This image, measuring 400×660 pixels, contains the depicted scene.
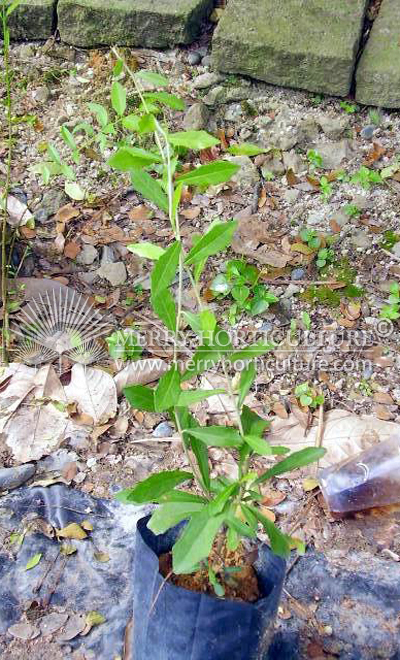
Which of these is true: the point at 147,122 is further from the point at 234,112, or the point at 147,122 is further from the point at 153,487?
the point at 234,112

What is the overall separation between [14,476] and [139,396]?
3.17ft

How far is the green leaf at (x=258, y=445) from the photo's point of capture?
1.25m

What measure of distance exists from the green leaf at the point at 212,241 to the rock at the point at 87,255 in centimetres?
167

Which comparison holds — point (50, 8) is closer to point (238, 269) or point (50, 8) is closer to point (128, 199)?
point (128, 199)

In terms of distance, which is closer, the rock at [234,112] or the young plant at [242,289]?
the young plant at [242,289]

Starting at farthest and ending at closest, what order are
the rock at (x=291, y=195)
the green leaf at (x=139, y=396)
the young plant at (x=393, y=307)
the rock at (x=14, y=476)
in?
the rock at (x=291, y=195) → the young plant at (x=393, y=307) → the rock at (x=14, y=476) → the green leaf at (x=139, y=396)

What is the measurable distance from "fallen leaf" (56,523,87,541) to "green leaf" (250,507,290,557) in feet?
2.69

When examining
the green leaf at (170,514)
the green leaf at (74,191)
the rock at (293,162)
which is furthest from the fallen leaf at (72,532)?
the rock at (293,162)

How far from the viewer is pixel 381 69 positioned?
→ 3018mm

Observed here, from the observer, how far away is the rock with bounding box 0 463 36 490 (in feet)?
7.16

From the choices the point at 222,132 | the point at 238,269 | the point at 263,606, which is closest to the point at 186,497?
the point at 263,606

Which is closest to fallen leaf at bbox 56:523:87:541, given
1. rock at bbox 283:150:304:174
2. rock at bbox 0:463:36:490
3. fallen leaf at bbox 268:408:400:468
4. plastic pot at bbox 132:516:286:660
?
rock at bbox 0:463:36:490

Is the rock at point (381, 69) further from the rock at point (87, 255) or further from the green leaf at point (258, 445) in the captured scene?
the green leaf at point (258, 445)

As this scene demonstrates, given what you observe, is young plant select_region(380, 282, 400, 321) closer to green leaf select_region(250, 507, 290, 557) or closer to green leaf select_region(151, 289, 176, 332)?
green leaf select_region(250, 507, 290, 557)
